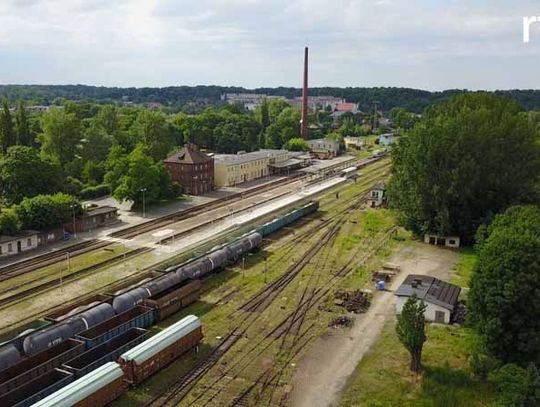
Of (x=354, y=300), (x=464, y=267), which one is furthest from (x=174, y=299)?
(x=464, y=267)

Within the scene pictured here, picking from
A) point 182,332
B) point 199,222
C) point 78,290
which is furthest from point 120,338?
point 199,222

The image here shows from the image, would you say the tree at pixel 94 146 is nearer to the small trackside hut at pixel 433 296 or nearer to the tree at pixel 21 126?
the tree at pixel 21 126

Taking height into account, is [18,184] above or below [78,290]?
above

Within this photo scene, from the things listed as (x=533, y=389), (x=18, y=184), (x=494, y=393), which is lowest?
(x=494, y=393)

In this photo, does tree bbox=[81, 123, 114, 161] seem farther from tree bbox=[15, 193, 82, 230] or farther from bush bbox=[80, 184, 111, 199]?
tree bbox=[15, 193, 82, 230]

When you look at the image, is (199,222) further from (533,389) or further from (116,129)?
(116,129)

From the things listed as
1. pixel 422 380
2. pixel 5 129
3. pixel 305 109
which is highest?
pixel 305 109

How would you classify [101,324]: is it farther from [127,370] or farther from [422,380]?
[422,380]
